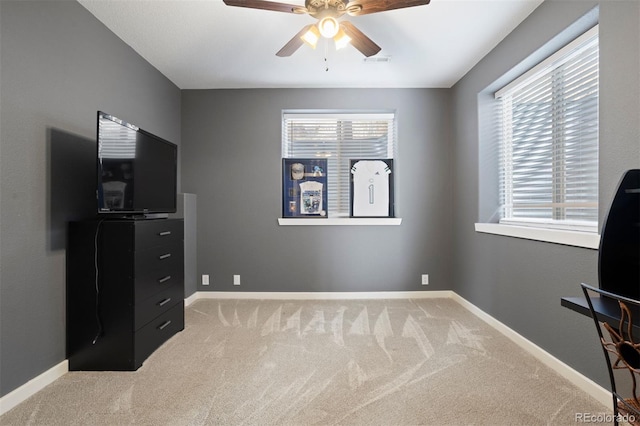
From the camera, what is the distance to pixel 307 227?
3.64 meters

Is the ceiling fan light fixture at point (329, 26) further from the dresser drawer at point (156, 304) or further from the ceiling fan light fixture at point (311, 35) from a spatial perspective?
the dresser drawer at point (156, 304)

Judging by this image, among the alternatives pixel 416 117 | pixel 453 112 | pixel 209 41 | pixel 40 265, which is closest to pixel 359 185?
pixel 416 117

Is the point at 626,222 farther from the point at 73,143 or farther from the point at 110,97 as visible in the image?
the point at 110,97

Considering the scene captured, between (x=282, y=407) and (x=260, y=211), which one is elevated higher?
(x=260, y=211)

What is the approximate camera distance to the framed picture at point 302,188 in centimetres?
365

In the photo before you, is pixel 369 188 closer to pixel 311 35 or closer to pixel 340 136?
pixel 340 136

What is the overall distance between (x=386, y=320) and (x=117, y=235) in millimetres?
2421

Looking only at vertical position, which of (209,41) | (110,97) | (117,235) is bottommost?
(117,235)

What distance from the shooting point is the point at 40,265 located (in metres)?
1.82

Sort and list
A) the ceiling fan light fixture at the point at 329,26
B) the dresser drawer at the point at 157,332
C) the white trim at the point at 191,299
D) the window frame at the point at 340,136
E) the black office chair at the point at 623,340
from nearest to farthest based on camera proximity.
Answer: the black office chair at the point at 623,340, the ceiling fan light fixture at the point at 329,26, the dresser drawer at the point at 157,332, the white trim at the point at 191,299, the window frame at the point at 340,136

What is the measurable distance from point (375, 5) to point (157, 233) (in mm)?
2223

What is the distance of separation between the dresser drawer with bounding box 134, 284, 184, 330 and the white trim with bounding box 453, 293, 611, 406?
291cm

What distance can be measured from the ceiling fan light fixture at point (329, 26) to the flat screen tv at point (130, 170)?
1531 millimetres

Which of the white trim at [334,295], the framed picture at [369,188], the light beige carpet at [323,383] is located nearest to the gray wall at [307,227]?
the white trim at [334,295]
